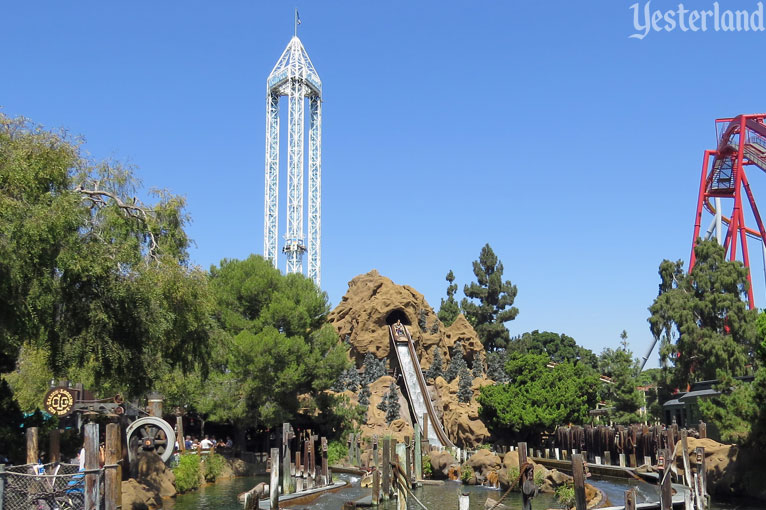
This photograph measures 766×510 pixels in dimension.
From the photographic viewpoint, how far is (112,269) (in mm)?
18812

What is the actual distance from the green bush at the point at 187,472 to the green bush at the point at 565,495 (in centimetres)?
1448

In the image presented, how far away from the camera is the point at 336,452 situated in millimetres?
38156

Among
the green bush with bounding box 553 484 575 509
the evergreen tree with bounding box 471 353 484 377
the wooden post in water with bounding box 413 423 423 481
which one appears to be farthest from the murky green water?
the evergreen tree with bounding box 471 353 484 377

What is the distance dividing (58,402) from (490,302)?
184 ft

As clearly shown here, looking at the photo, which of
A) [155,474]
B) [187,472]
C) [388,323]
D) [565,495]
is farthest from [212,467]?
[388,323]

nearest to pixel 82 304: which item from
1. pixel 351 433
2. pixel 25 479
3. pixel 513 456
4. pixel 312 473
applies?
pixel 25 479

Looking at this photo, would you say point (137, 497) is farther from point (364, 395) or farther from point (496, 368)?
point (496, 368)

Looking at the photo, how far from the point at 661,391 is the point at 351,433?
1872 cm

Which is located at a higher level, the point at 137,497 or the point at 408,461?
the point at 137,497

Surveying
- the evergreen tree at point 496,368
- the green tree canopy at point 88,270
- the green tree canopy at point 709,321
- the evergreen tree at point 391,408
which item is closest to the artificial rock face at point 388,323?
the evergreen tree at point 496,368

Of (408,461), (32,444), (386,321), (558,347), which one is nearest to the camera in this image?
(32,444)

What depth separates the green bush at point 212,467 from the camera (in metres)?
32.0

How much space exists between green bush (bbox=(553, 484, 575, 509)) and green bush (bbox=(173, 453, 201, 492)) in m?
14.5

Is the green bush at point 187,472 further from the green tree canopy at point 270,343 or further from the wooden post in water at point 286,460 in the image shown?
the wooden post in water at point 286,460
